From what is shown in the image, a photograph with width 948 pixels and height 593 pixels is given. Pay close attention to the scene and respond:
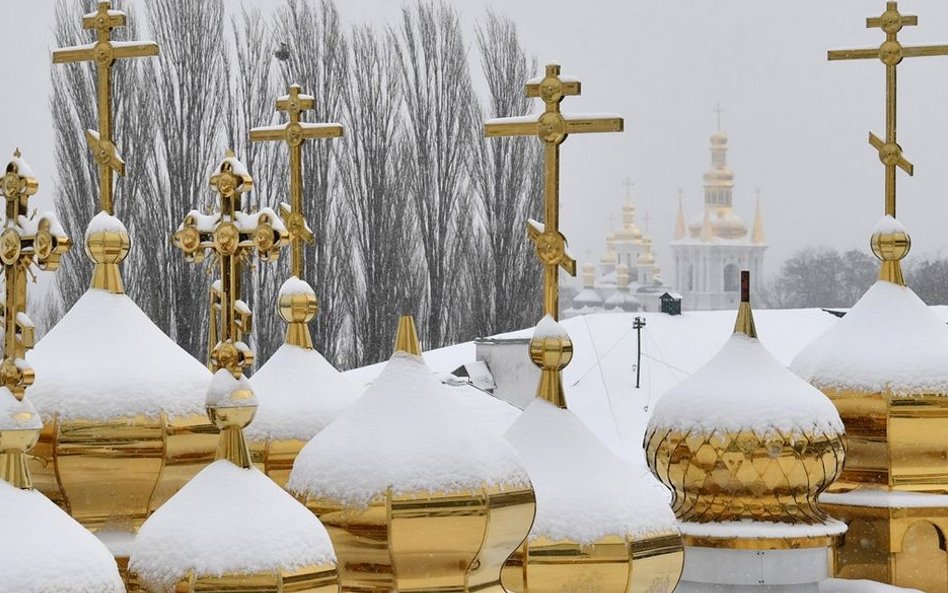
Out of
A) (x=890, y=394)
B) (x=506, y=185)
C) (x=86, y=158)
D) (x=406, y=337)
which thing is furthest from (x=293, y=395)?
(x=506, y=185)

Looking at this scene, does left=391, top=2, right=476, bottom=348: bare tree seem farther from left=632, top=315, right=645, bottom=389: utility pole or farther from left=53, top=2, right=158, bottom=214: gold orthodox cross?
left=53, top=2, right=158, bottom=214: gold orthodox cross

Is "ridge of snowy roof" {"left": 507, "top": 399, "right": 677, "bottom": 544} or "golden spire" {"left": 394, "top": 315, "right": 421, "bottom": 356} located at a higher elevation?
"golden spire" {"left": 394, "top": 315, "right": 421, "bottom": 356}

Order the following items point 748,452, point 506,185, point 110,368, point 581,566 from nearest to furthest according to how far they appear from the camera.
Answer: point 110,368 → point 581,566 → point 748,452 → point 506,185


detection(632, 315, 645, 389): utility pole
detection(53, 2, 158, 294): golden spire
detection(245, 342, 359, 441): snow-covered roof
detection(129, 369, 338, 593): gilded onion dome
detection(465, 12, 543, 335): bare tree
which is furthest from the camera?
detection(632, 315, 645, 389): utility pole

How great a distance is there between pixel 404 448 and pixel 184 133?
14.7 m

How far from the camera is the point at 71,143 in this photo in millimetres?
20297

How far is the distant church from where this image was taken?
6875cm

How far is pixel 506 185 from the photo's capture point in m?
25.8

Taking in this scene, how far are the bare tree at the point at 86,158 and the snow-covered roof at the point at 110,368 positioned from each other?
488 inches

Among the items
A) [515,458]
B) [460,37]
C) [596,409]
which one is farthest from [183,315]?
[515,458]

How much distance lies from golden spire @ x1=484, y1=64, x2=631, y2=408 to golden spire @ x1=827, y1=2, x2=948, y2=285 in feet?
11.6

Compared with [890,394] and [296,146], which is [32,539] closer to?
[296,146]

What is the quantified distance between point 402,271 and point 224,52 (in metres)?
4.24

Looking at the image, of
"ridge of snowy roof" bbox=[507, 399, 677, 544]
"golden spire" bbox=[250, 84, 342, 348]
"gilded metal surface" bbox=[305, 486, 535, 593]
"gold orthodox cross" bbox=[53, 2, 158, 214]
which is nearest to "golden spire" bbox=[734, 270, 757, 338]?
"golden spire" bbox=[250, 84, 342, 348]
